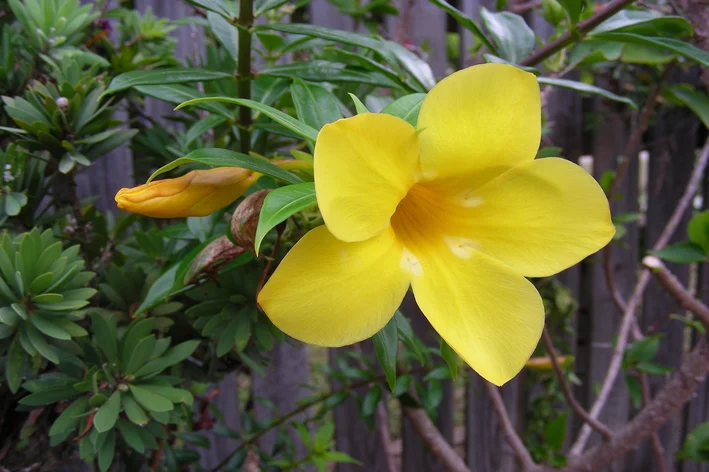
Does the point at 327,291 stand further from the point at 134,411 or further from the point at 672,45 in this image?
the point at 672,45

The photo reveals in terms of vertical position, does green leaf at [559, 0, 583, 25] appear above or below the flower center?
above

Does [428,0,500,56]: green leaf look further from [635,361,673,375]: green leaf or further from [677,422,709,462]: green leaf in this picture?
[677,422,709,462]: green leaf

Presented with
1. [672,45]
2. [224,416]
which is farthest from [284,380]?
[672,45]

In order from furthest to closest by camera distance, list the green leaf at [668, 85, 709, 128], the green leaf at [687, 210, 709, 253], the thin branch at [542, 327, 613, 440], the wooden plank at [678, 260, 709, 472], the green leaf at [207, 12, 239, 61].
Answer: the wooden plank at [678, 260, 709, 472], the thin branch at [542, 327, 613, 440], the green leaf at [687, 210, 709, 253], the green leaf at [668, 85, 709, 128], the green leaf at [207, 12, 239, 61]

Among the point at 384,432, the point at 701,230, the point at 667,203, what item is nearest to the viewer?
the point at 701,230

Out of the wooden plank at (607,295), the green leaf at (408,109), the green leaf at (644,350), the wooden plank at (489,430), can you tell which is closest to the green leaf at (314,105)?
the green leaf at (408,109)

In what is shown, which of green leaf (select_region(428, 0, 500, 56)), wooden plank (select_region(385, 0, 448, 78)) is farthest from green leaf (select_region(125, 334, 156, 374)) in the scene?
wooden plank (select_region(385, 0, 448, 78))

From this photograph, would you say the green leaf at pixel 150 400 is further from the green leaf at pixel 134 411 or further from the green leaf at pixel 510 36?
the green leaf at pixel 510 36

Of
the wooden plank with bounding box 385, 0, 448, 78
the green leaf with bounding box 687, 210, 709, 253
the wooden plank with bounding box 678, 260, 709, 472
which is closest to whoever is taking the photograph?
the green leaf with bounding box 687, 210, 709, 253
